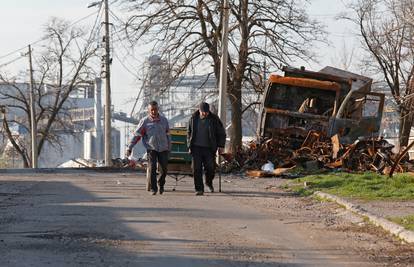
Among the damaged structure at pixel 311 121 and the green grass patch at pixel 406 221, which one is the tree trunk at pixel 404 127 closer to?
the damaged structure at pixel 311 121

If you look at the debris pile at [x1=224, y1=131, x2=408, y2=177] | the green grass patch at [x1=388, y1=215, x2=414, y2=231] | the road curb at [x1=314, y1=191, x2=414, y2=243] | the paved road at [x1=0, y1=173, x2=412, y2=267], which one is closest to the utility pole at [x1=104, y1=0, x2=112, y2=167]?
the debris pile at [x1=224, y1=131, x2=408, y2=177]

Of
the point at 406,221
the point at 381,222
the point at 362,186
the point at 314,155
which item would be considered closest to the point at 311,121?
the point at 314,155

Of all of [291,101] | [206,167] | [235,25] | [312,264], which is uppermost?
[235,25]

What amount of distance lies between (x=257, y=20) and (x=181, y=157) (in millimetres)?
17979

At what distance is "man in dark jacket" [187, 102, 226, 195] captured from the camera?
50.8 ft

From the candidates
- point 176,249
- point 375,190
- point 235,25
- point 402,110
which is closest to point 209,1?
point 235,25

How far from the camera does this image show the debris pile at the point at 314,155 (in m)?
21.5

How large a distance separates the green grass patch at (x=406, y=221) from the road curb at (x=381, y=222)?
0.09 meters

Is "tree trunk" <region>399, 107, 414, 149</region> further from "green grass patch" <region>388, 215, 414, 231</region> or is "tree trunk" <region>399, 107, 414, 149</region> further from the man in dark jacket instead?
"green grass patch" <region>388, 215, 414, 231</region>

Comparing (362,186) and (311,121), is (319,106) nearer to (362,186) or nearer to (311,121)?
(311,121)

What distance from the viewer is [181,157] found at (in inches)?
675

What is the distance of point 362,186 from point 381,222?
5191 millimetres

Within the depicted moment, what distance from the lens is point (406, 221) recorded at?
10578 mm

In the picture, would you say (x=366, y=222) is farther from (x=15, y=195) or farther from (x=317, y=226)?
(x=15, y=195)
